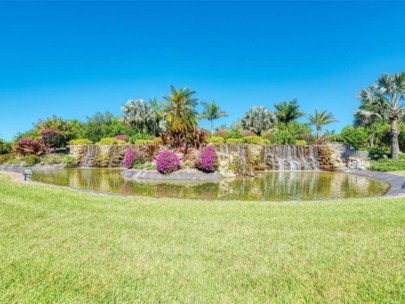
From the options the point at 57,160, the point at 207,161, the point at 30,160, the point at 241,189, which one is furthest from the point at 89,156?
the point at 241,189

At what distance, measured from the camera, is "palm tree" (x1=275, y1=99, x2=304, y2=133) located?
49.3 meters

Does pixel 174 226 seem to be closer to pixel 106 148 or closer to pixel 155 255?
pixel 155 255

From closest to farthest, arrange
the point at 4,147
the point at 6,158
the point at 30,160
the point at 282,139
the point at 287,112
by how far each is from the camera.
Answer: the point at 30,160, the point at 6,158, the point at 4,147, the point at 282,139, the point at 287,112

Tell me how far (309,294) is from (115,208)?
487 centimetres

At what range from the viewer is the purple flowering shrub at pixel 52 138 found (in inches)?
1164

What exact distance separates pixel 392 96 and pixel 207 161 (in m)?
18.9

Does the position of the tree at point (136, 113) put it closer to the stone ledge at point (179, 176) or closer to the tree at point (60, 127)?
the tree at point (60, 127)

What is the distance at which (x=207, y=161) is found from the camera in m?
17.2

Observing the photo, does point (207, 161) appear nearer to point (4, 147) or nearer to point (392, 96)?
point (392, 96)

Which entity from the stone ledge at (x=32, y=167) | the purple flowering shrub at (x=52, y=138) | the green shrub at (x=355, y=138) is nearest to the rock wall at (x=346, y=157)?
the green shrub at (x=355, y=138)

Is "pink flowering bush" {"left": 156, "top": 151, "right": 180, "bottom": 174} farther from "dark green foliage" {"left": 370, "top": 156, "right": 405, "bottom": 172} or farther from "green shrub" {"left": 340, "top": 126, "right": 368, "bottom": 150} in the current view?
"green shrub" {"left": 340, "top": 126, "right": 368, "bottom": 150}

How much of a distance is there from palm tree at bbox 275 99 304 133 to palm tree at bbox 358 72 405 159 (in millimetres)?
24266

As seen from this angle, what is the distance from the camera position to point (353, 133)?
33.7 metres

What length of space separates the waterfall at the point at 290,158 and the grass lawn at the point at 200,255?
20155mm
